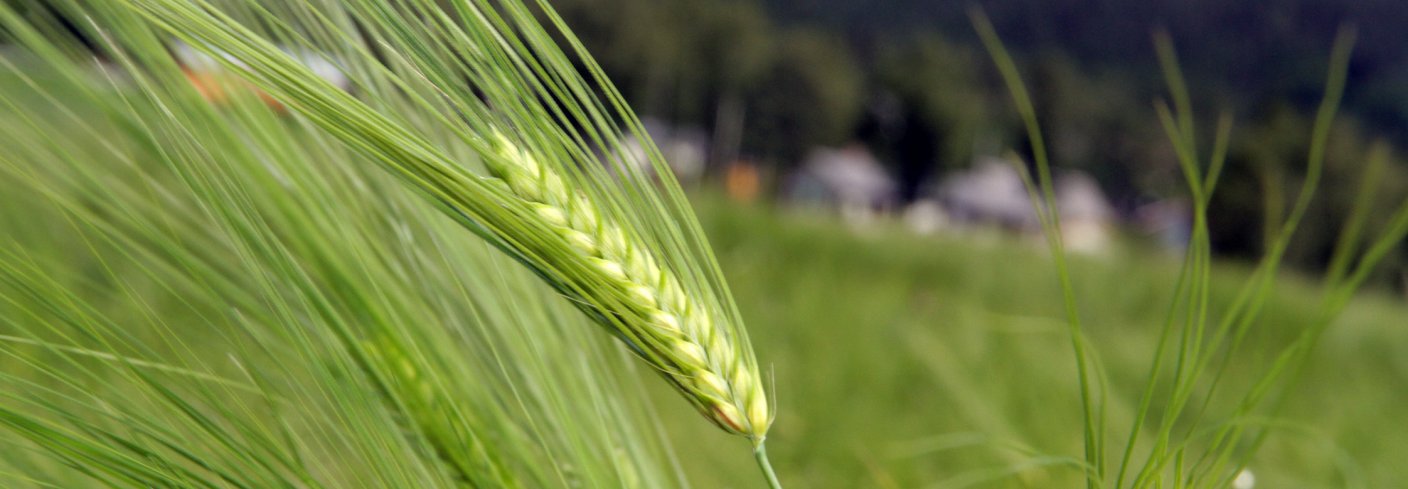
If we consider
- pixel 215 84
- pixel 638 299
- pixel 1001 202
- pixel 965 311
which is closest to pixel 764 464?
pixel 638 299

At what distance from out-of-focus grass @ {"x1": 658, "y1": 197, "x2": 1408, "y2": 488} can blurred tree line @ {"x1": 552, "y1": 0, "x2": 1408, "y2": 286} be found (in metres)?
0.35

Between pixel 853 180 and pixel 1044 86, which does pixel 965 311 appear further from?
pixel 853 180

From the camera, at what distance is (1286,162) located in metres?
7.55

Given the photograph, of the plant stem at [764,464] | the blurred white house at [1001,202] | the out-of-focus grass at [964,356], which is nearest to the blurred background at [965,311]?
the out-of-focus grass at [964,356]

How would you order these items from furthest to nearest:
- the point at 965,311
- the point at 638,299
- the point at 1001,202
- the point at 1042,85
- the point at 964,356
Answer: the point at 1001,202 → the point at 1042,85 → the point at 965,311 → the point at 964,356 → the point at 638,299

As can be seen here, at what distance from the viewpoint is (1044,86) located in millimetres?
15633

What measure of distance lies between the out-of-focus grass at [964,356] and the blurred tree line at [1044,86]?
35 cm

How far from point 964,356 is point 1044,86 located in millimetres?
14976

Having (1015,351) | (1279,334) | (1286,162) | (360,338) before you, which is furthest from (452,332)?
(1286,162)

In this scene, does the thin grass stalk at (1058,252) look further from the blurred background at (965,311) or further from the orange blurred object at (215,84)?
the orange blurred object at (215,84)

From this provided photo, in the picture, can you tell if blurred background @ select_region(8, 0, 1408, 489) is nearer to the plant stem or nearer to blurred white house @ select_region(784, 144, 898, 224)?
the plant stem

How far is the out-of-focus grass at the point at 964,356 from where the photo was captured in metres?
1.18

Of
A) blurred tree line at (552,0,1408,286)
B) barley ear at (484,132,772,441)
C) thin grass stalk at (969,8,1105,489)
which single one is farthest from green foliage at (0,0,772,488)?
blurred tree line at (552,0,1408,286)

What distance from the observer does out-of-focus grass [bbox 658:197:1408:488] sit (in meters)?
1.18
